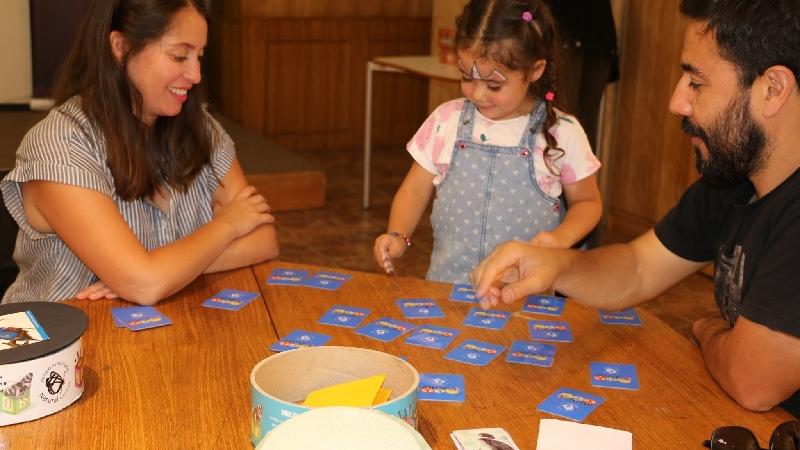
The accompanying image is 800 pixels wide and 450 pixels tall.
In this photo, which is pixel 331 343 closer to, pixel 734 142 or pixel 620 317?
pixel 620 317

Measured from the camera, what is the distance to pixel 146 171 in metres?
2.14

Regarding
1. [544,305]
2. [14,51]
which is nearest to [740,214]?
[544,305]

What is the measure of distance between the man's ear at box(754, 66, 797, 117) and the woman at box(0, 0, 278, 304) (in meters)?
1.11

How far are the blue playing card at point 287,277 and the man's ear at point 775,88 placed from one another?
0.98 metres

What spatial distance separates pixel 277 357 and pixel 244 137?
4.23 meters

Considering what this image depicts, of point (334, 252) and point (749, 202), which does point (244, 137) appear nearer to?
point (334, 252)

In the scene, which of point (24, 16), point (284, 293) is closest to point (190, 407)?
point (284, 293)

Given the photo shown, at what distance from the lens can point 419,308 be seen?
6.13ft

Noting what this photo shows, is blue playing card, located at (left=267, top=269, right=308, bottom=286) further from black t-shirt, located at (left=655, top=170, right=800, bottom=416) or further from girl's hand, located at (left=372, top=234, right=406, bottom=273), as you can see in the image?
black t-shirt, located at (left=655, top=170, right=800, bottom=416)

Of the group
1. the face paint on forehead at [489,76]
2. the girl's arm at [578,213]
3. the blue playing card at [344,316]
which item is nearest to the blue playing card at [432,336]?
the blue playing card at [344,316]

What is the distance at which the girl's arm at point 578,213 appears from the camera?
2.37m

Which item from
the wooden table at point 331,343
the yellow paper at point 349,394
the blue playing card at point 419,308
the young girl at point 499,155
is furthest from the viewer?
the young girl at point 499,155

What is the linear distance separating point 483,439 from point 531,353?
1.20 ft

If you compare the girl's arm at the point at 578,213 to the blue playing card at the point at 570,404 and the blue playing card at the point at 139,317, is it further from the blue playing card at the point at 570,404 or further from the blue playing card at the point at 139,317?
the blue playing card at the point at 139,317
